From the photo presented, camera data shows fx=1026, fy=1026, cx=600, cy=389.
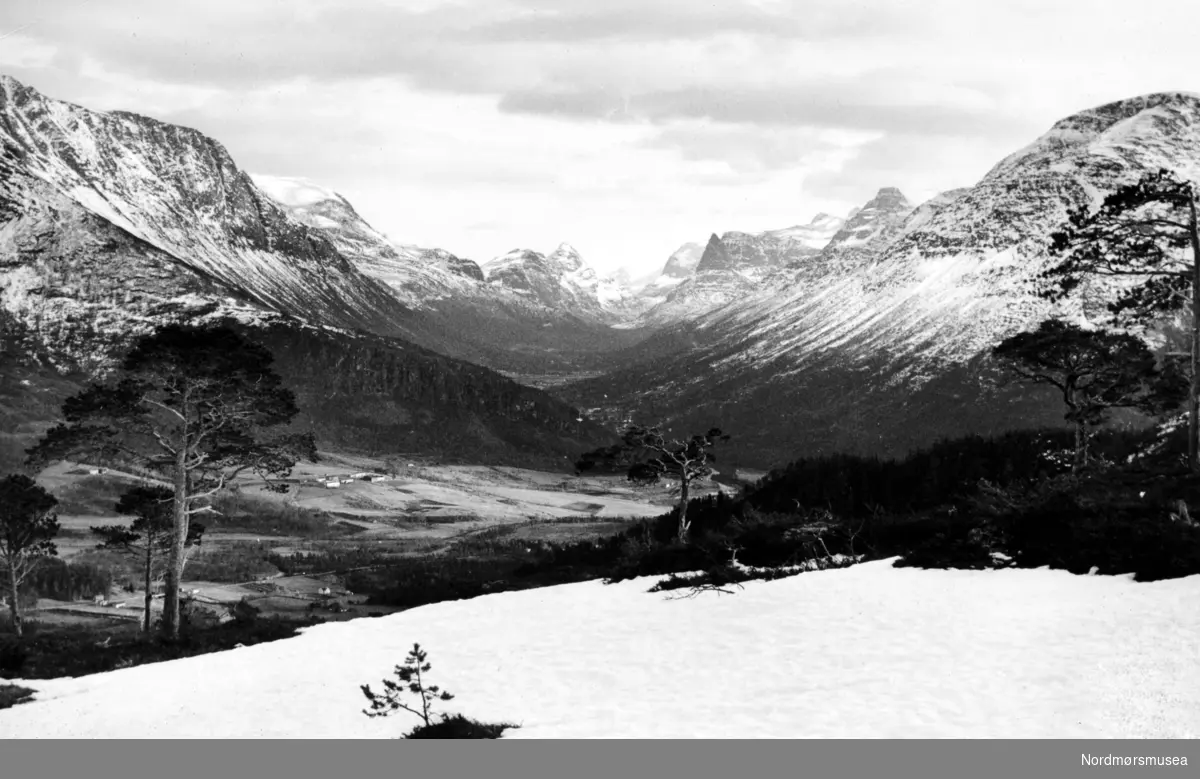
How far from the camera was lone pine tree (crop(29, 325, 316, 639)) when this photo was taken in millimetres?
36938

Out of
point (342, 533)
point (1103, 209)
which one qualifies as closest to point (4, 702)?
point (1103, 209)

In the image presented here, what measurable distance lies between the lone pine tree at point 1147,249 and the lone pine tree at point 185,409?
27981 millimetres

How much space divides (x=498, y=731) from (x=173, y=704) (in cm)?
753

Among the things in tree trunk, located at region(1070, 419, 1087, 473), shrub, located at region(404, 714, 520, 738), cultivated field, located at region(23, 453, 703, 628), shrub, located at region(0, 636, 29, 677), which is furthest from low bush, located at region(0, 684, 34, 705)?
cultivated field, located at region(23, 453, 703, 628)

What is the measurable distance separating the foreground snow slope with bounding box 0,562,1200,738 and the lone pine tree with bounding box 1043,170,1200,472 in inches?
547

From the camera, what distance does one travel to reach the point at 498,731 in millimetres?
15820

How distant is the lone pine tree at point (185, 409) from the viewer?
36.9m

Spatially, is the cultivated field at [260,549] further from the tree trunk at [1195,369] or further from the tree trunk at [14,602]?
the tree trunk at [1195,369]

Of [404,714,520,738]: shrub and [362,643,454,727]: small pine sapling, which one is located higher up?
[362,643,454,727]: small pine sapling

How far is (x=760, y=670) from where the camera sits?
17.8 m

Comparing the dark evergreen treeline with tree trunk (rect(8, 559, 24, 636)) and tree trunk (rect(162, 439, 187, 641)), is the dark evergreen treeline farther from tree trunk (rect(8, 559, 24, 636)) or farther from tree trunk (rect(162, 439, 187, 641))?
tree trunk (rect(162, 439, 187, 641))

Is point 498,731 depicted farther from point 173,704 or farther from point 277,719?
point 173,704

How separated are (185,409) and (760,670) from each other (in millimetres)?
27925

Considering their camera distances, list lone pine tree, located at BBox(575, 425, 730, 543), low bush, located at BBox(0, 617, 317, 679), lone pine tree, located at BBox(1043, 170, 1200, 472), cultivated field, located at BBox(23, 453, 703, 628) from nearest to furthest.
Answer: low bush, located at BBox(0, 617, 317, 679) → lone pine tree, located at BBox(1043, 170, 1200, 472) → lone pine tree, located at BBox(575, 425, 730, 543) → cultivated field, located at BBox(23, 453, 703, 628)
